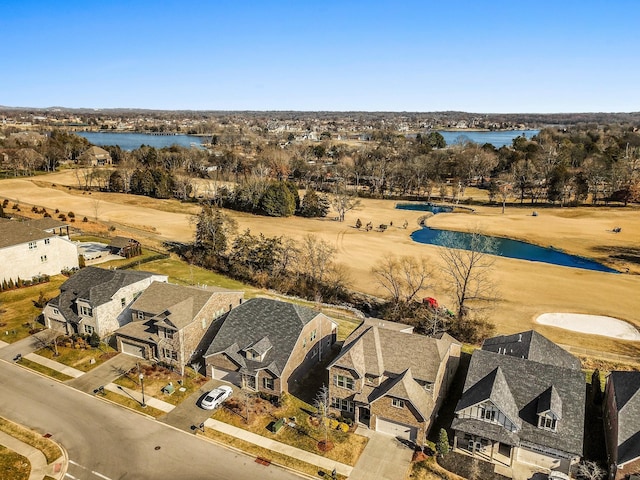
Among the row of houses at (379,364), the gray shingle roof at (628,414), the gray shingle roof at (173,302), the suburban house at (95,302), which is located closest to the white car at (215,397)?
the row of houses at (379,364)

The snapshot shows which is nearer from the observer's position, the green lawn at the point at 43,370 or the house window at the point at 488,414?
the house window at the point at 488,414

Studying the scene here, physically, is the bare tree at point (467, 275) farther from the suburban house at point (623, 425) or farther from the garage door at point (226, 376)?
the garage door at point (226, 376)

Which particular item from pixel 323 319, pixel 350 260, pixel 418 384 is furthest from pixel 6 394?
pixel 350 260

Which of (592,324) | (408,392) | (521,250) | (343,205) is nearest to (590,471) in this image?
(408,392)

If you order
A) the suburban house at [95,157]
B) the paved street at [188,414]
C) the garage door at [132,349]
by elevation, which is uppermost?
the suburban house at [95,157]

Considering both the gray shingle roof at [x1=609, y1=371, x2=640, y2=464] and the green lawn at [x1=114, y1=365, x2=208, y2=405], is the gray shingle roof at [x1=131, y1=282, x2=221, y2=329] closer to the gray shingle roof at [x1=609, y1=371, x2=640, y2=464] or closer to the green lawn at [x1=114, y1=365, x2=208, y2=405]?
the green lawn at [x1=114, y1=365, x2=208, y2=405]

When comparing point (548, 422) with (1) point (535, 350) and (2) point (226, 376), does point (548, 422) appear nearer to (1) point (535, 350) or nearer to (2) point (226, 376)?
(1) point (535, 350)

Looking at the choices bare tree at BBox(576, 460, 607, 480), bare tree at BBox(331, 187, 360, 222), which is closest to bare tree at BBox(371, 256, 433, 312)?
bare tree at BBox(576, 460, 607, 480)
